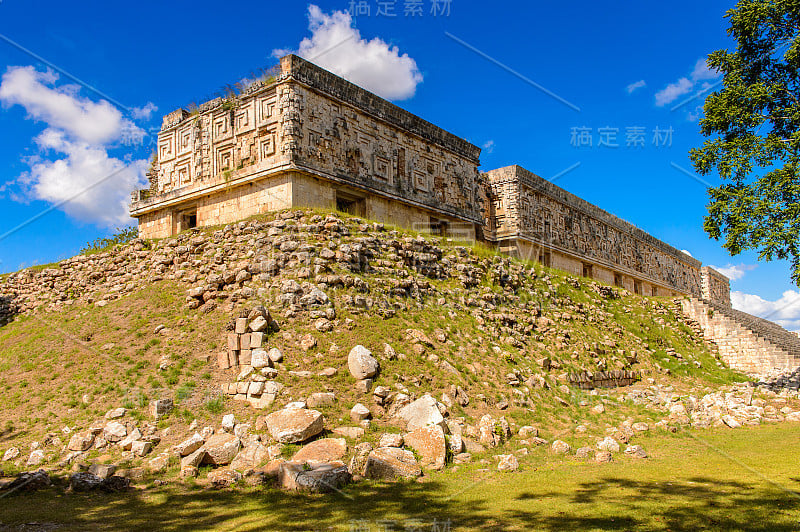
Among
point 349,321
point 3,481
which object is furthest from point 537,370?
point 3,481

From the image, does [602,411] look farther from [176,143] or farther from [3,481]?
[176,143]

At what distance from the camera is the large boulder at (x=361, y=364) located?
938 centimetres

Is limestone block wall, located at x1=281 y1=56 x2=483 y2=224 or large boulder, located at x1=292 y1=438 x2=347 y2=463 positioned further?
limestone block wall, located at x1=281 y1=56 x2=483 y2=224

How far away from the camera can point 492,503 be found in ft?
20.8

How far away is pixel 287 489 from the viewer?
6891 millimetres

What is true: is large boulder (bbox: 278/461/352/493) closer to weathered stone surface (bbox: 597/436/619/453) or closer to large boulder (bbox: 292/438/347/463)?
large boulder (bbox: 292/438/347/463)

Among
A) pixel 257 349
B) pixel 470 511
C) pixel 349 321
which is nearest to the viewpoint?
pixel 470 511

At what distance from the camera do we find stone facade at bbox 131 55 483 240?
562 inches

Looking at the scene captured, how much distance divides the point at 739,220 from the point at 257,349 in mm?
11489

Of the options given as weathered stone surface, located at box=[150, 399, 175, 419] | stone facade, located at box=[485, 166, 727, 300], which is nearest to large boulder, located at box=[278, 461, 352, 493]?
weathered stone surface, located at box=[150, 399, 175, 419]

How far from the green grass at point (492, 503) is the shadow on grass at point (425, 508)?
→ 0.5 inches

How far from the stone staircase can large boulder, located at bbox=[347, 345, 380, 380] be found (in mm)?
16900

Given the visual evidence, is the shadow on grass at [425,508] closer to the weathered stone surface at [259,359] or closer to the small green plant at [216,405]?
the small green plant at [216,405]

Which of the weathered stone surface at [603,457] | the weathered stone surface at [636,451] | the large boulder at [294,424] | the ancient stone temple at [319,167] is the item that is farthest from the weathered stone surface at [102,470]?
the weathered stone surface at [636,451]
